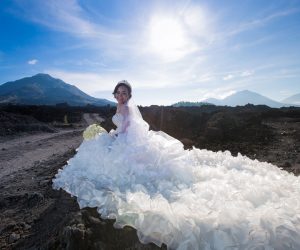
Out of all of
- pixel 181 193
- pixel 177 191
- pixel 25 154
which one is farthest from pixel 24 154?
pixel 181 193

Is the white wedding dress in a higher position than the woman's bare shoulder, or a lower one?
lower

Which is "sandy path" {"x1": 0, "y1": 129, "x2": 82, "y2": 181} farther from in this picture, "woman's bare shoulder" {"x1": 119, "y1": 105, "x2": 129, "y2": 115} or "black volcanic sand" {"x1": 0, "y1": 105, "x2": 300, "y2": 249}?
"woman's bare shoulder" {"x1": 119, "y1": 105, "x2": 129, "y2": 115}

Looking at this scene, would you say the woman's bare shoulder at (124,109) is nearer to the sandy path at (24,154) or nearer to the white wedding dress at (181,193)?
the white wedding dress at (181,193)

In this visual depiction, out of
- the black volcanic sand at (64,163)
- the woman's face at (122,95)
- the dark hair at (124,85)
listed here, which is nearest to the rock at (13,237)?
the black volcanic sand at (64,163)

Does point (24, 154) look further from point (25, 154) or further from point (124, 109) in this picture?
point (124, 109)

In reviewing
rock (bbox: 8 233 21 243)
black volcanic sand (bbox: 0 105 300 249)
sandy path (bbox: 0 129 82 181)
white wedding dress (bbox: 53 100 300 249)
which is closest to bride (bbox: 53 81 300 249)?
white wedding dress (bbox: 53 100 300 249)

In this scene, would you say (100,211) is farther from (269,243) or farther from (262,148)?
(262,148)

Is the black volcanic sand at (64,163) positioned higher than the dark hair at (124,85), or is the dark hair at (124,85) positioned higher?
the dark hair at (124,85)

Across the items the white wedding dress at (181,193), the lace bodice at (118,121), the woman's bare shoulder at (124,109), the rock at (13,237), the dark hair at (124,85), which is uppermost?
the dark hair at (124,85)

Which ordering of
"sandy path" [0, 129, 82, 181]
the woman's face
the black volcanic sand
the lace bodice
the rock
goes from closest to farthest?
the black volcanic sand
the rock
the lace bodice
the woman's face
"sandy path" [0, 129, 82, 181]

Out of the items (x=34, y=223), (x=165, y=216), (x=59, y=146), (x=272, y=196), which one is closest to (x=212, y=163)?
(x=272, y=196)

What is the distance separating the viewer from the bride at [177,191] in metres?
3.36

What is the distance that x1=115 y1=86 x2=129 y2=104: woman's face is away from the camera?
6473 mm

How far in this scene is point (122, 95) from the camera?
6488mm
